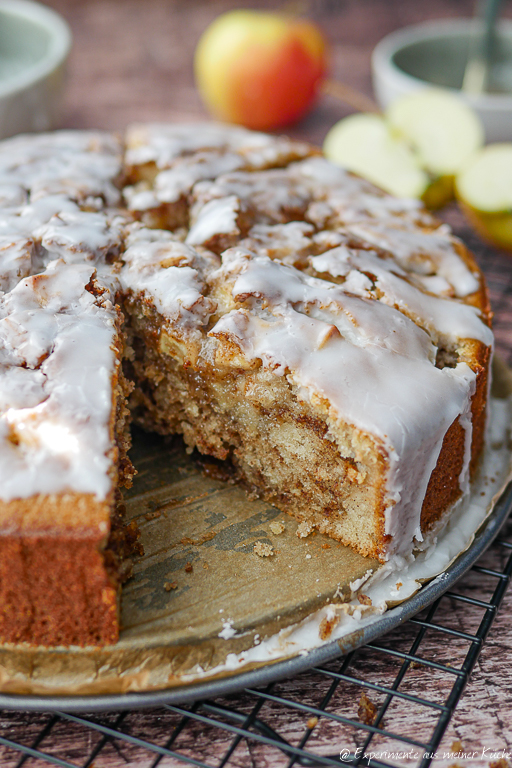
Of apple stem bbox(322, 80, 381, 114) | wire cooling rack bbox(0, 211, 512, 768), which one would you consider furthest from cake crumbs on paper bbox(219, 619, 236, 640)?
apple stem bbox(322, 80, 381, 114)

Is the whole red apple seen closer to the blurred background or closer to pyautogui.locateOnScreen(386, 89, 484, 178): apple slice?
the blurred background

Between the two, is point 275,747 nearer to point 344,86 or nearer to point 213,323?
point 213,323

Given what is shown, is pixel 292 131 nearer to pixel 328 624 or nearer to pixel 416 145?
pixel 416 145

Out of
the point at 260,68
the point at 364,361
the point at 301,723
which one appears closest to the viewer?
the point at 301,723

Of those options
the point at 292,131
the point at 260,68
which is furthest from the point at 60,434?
the point at 292,131

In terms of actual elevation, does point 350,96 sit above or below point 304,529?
above

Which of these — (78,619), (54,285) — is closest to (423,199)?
(54,285)
